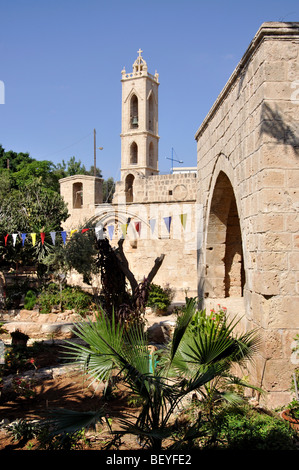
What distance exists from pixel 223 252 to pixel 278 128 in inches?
136

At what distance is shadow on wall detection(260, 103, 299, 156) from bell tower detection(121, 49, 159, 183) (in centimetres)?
2312

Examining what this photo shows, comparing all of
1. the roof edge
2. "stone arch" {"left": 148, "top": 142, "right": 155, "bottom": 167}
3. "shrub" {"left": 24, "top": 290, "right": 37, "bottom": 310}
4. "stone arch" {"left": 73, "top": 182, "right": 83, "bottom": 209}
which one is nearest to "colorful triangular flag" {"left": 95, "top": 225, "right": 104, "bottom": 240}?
"shrub" {"left": 24, "top": 290, "right": 37, "bottom": 310}

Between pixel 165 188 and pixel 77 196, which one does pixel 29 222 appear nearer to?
pixel 77 196

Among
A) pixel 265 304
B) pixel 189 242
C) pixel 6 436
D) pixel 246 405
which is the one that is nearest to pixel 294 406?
pixel 246 405

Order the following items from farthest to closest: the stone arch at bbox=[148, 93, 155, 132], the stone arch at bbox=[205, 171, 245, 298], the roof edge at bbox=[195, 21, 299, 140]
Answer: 1. the stone arch at bbox=[148, 93, 155, 132]
2. the stone arch at bbox=[205, 171, 245, 298]
3. the roof edge at bbox=[195, 21, 299, 140]

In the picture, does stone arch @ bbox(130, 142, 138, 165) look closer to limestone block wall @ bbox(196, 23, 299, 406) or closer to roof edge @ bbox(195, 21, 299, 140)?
roof edge @ bbox(195, 21, 299, 140)

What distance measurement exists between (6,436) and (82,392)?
5.32ft

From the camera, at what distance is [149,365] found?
3.62 metres

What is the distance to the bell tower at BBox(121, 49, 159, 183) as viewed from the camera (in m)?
27.4

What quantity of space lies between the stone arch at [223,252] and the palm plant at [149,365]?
3.31 m

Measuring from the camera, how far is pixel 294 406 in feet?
13.2

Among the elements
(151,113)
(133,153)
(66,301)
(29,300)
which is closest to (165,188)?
(66,301)
